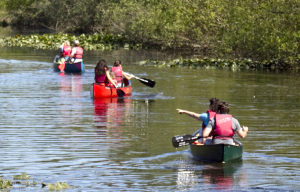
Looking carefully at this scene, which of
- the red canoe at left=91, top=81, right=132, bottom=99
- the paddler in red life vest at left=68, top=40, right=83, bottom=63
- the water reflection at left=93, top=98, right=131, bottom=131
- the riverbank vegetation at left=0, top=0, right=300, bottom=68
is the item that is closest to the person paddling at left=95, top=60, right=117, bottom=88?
the red canoe at left=91, top=81, right=132, bottom=99

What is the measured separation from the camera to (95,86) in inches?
691

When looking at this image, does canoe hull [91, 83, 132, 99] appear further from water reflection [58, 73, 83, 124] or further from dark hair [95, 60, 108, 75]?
water reflection [58, 73, 83, 124]

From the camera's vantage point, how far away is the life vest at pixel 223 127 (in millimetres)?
9102

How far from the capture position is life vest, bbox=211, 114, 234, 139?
29.9 feet

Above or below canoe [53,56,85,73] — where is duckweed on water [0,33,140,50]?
above

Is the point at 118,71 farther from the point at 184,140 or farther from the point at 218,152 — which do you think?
the point at 218,152

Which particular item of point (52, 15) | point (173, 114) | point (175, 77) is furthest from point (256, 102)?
point (52, 15)

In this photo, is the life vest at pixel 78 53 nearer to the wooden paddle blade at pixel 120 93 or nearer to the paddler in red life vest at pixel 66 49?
the paddler in red life vest at pixel 66 49

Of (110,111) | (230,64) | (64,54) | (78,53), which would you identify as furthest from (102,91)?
(230,64)

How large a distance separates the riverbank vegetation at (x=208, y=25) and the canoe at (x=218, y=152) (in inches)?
649

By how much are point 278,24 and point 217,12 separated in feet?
23.7

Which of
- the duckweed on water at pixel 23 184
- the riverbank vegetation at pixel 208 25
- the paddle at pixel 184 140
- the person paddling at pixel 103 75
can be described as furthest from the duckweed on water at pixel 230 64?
the duckweed on water at pixel 23 184

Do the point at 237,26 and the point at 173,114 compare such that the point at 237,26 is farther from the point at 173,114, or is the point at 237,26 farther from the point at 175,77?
the point at 173,114

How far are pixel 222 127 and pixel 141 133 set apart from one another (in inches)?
146
